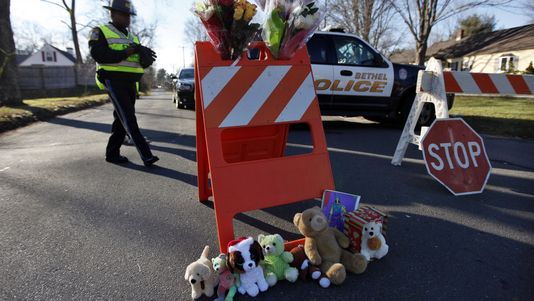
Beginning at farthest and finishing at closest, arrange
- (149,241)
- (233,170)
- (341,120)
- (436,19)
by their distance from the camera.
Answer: (436,19)
(341,120)
(149,241)
(233,170)

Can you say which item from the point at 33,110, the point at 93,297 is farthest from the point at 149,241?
the point at 33,110

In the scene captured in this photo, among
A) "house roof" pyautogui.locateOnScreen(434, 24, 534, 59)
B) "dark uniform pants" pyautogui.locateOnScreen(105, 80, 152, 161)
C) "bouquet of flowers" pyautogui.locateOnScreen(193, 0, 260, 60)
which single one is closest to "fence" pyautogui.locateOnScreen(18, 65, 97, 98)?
"dark uniform pants" pyautogui.locateOnScreen(105, 80, 152, 161)

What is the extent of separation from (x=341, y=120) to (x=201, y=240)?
774 centimetres

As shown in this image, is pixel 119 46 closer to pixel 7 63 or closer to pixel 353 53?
pixel 353 53

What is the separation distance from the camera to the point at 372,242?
2.23 metres

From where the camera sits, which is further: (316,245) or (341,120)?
(341,120)

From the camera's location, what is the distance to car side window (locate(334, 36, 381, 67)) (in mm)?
7227

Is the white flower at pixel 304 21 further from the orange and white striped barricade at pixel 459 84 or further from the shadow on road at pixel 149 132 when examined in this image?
the shadow on road at pixel 149 132

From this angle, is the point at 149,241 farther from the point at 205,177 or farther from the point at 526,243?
the point at 526,243

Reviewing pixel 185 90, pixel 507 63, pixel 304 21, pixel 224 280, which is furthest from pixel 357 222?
pixel 507 63

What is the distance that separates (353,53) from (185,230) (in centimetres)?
601

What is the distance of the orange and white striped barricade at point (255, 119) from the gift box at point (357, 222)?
1.01ft

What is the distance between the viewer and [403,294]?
1922 millimetres

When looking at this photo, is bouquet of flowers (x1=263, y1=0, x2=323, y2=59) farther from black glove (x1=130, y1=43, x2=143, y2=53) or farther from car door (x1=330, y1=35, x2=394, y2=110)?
car door (x1=330, y1=35, x2=394, y2=110)
